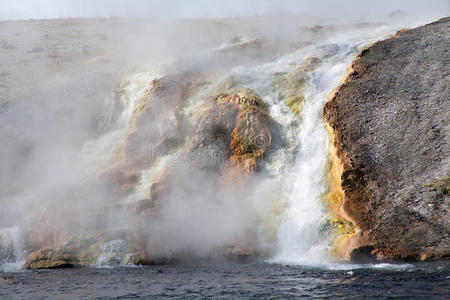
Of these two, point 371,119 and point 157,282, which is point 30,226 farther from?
point 371,119

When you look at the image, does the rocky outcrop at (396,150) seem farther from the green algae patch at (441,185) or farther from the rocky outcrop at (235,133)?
the rocky outcrop at (235,133)

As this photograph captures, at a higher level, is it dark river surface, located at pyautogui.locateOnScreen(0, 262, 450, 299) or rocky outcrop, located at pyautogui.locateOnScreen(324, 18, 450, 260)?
rocky outcrop, located at pyautogui.locateOnScreen(324, 18, 450, 260)

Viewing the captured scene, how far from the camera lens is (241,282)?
11.1 meters

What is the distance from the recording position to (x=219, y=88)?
71.3 feet

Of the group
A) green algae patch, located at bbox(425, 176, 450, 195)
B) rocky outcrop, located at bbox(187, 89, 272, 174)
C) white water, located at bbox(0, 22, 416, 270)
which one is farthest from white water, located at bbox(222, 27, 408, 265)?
green algae patch, located at bbox(425, 176, 450, 195)

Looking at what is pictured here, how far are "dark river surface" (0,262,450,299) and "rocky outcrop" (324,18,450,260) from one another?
107 centimetres

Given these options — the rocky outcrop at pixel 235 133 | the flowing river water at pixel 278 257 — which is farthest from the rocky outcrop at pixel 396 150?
the rocky outcrop at pixel 235 133

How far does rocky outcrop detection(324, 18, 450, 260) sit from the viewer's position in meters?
12.5

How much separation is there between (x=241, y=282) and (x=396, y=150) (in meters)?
6.71

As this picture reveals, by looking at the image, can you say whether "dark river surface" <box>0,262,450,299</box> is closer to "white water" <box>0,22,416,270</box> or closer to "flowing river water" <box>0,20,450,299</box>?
"flowing river water" <box>0,20,450,299</box>

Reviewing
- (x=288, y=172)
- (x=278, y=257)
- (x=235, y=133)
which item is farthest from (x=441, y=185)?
(x=235, y=133)

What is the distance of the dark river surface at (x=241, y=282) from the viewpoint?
9.67 m

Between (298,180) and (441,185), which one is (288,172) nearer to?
(298,180)

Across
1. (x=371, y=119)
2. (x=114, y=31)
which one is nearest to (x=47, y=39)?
(x=114, y=31)
